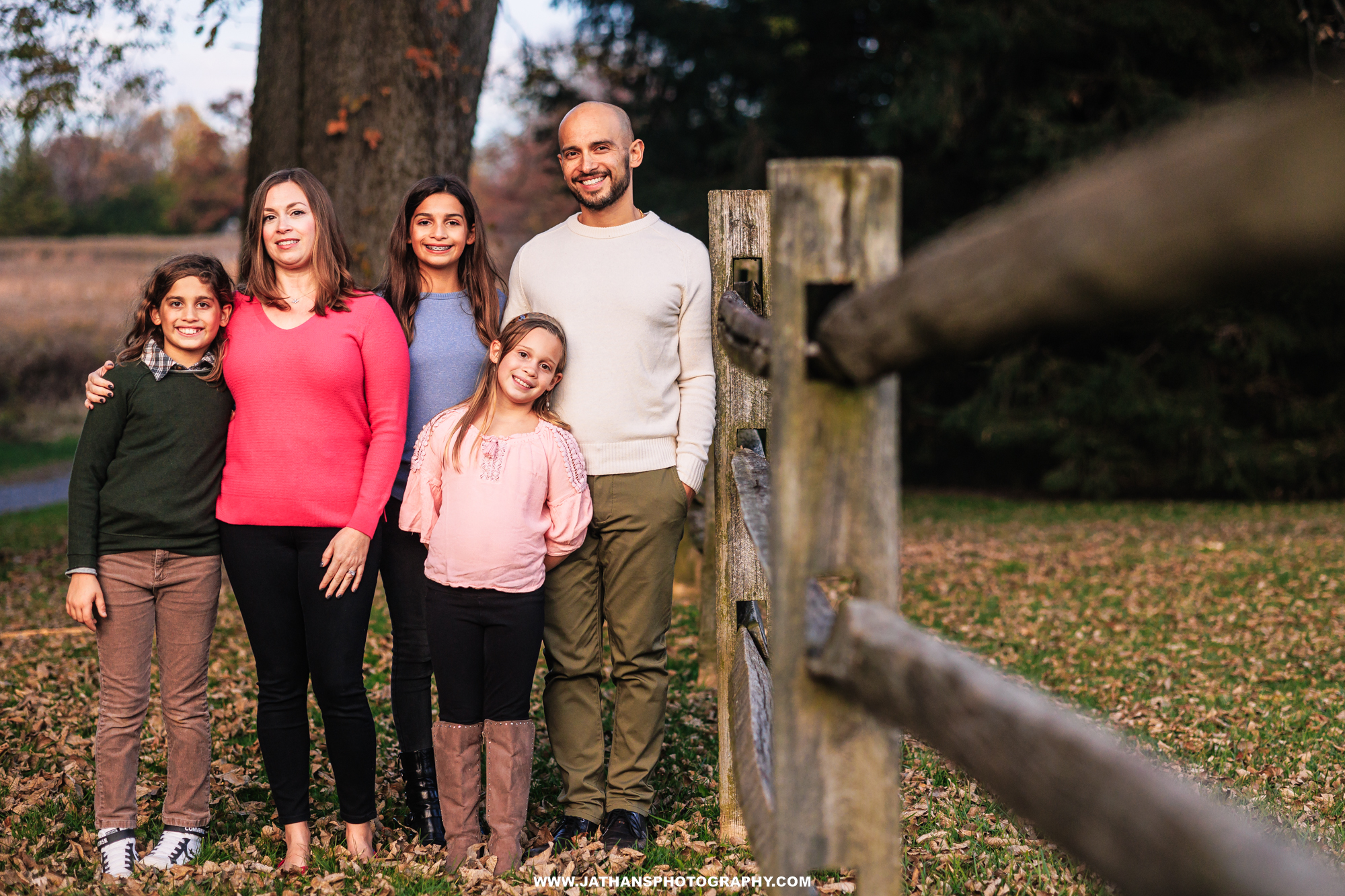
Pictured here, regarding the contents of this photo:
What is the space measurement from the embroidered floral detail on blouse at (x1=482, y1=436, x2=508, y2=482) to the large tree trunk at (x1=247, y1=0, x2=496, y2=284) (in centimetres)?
366

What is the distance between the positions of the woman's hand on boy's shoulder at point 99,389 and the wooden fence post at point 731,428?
6.13 feet

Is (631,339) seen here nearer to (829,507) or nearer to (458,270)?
(458,270)

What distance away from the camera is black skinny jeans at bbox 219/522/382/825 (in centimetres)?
309

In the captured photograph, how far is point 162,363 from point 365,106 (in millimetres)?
3888

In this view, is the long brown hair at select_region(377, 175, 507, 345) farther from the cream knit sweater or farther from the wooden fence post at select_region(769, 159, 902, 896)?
the wooden fence post at select_region(769, 159, 902, 896)

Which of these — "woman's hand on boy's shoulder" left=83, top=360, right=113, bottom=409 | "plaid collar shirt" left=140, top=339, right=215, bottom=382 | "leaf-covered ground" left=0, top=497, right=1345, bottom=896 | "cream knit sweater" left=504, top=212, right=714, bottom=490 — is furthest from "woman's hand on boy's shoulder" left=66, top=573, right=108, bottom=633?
"cream knit sweater" left=504, top=212, right=714, bottom=490

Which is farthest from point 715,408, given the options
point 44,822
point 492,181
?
point 492,181

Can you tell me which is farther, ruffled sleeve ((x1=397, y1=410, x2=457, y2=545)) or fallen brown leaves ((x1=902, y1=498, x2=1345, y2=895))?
fallen brown leaves ((x1=902, y1=498, x2=1345, y2=895))

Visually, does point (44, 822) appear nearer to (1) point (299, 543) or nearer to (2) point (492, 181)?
(1) point (299, 543)

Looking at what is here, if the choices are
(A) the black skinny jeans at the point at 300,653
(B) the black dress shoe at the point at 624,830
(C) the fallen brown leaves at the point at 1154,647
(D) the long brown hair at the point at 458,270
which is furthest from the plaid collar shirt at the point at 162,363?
(C) the fallen brown leaves at the point at 1154,647

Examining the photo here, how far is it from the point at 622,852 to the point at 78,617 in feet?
5.86

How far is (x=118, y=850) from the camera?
3.13 m

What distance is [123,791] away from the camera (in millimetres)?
3154

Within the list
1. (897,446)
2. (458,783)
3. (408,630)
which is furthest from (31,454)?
(897,446)
